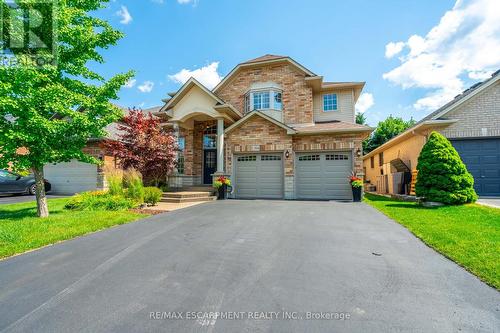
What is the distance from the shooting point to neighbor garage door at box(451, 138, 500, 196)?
10.4 metres

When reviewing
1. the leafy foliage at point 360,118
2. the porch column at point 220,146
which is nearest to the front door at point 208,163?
the porch column at point 220,146

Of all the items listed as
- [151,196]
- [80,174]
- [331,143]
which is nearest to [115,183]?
[151,196]

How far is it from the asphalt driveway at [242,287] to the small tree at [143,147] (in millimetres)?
5940

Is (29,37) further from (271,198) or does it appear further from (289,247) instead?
(271,198)

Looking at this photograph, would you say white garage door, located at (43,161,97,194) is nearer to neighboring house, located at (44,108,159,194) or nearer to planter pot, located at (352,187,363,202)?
neighboring house, located at (44,108,159,194)

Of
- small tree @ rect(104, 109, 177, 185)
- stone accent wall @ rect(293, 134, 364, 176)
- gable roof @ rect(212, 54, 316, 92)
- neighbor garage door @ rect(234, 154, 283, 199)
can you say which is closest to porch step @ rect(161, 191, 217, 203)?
small tree @ rect(104, 109, 177, 185)

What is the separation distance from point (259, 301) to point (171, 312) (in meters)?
0.90

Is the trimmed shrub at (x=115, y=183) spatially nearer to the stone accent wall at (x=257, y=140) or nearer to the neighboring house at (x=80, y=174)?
the neighboring house at (x=80, y=174)

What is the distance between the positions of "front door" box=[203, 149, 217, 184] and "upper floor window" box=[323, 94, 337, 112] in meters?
7.59

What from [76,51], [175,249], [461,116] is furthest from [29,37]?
[461,116]

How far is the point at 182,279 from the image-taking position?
2998 mm

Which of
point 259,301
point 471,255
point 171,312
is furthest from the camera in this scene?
point 471,255

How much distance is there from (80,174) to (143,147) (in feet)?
19.5

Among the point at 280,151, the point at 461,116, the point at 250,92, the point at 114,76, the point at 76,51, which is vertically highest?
the point at 250,92
